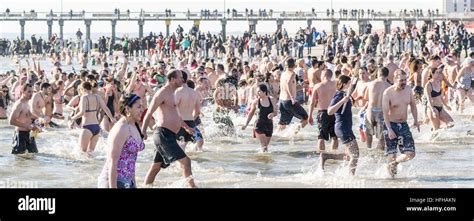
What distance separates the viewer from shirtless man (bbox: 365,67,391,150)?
13562 mm

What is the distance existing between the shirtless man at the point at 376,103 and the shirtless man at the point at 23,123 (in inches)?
173

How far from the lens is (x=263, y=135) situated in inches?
623

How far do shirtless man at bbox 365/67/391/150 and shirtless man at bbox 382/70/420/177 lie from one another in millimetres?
1058

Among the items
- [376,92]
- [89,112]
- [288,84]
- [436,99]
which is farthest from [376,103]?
[89,112]

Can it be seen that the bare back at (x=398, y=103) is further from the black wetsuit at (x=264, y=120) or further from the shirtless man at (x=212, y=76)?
the shirtless man at (x=212, y=76)

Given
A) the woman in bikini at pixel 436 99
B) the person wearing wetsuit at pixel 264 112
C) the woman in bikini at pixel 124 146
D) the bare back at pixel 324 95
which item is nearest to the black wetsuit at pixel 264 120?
the person wearing wetsuit at pixel 264 112

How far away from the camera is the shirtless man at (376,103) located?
13.6 metres

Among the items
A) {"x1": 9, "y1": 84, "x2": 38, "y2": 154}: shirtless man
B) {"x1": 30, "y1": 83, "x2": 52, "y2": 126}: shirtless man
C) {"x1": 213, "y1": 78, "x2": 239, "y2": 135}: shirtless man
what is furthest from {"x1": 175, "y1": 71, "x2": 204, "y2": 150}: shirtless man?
{"x1": 213, "y1": 78, "x2": 239, "y2": 135}: shirtless man

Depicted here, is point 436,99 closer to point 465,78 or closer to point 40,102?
point 465,78
